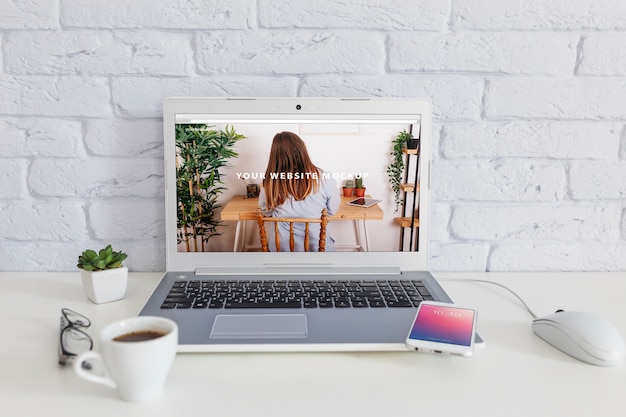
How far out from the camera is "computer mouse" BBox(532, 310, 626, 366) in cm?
62

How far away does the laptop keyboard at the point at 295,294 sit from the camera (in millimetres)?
780

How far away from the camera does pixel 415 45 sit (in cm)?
98

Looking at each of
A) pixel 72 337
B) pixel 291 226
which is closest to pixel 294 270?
pixel 291 226

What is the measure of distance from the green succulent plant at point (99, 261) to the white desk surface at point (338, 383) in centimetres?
10

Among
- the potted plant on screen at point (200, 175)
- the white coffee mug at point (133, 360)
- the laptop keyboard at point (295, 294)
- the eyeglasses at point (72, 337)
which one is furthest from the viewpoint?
the potted plant on screen at point (200, 175)

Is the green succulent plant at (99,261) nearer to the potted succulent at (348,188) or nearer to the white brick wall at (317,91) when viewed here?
the white brick wall at (317,91)

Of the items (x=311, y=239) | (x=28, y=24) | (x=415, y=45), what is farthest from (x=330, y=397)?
(x=28, y=24)

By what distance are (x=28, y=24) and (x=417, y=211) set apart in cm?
82

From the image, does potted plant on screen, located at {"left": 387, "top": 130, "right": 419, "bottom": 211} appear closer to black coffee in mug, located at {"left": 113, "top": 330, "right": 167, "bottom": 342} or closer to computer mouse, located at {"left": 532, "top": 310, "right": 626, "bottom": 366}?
computer mouse, located at {"left": 532, "top": 310, "right": 626, "bottom": 366}

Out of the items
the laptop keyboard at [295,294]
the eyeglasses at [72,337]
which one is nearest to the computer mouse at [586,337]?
the laptop keyboard at [295,294]

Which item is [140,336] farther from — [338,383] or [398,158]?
[398,158]

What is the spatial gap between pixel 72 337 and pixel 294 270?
394 millimetres

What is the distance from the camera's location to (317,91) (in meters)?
0.99

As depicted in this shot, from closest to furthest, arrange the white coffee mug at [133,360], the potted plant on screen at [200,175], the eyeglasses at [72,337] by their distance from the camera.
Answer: the white coffee mug at [133,360]
the eyeglasses at [72,337]
the potted plant on screen at [200,175]
